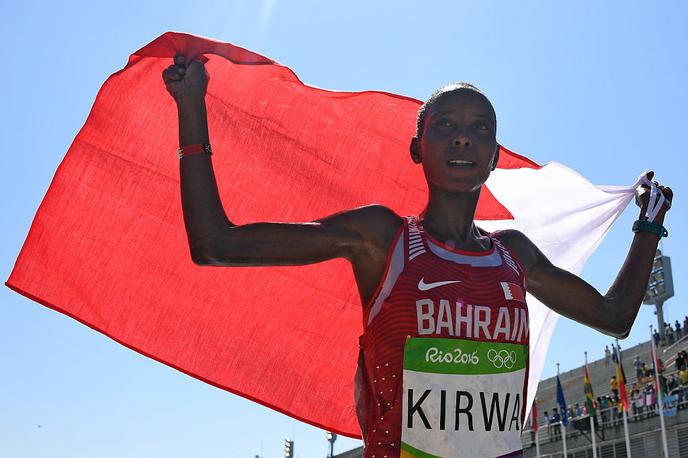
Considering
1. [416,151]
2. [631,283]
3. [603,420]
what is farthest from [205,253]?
[603,420]

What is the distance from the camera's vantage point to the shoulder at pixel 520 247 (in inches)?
140

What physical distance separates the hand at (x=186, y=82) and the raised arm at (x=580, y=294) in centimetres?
139

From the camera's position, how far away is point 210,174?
3.02 m

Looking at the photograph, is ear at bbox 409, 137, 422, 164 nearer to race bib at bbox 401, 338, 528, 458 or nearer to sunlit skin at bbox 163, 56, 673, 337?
sunlit skin at bbox 163, 56, 673, 337

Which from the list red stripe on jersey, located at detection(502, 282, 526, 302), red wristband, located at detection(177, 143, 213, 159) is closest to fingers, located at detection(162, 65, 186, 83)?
red wristband, located at detection(177, 143, 213, 159)

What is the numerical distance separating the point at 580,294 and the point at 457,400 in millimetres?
1005

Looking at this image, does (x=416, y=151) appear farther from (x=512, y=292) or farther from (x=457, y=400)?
(x=457, y=400)

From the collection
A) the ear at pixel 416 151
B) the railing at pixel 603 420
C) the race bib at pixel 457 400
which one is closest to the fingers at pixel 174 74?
the ear at pixel 416 151

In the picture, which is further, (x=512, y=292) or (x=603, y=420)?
(x=603, y=420)

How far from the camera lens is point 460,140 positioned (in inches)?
124

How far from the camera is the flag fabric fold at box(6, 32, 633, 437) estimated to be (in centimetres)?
398

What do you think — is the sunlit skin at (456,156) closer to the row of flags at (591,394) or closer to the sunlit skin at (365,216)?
the sunlit skin at (365,216)

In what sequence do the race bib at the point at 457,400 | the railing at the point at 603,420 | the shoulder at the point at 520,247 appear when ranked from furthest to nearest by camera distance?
1. the railing at the point at 603,420
2. the shoulder at the point at 520,247
3. the race bib at the point at 457,400

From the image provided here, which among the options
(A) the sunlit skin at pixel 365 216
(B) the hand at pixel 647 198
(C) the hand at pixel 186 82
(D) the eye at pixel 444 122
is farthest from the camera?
(B) the hand at pixel 647 198
